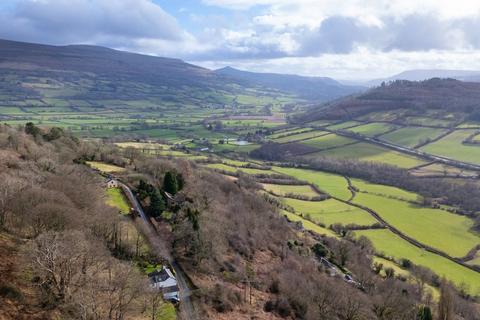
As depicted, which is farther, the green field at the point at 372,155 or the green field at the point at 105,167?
the green field at the point at 372,155

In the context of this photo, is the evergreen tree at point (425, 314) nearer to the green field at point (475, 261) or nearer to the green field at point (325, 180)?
the green field at point (475, 261)

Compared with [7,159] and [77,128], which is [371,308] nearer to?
[7,159]

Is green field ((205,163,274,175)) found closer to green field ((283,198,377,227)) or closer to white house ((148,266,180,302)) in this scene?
green field ((283,198,377,227))

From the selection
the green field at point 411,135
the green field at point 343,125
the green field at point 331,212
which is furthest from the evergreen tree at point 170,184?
the green field at point 343,125

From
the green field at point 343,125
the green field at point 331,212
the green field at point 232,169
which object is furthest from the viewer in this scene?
the green field at point 343,125

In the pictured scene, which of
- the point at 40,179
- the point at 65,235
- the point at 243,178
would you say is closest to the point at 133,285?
the point at 65,235

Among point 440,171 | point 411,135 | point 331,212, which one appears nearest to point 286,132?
point 411,135
